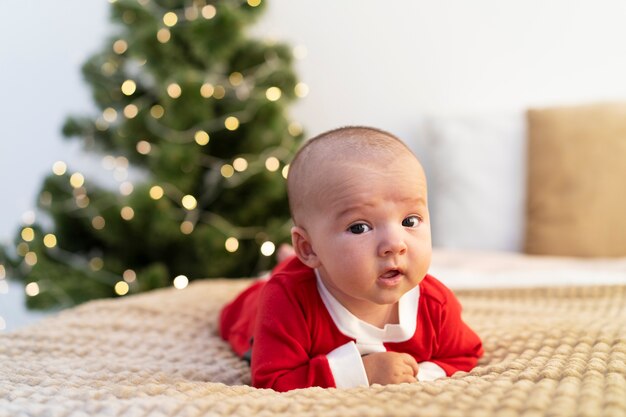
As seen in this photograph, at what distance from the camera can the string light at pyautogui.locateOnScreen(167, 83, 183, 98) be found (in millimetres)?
2111

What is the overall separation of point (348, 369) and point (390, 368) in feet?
0.18

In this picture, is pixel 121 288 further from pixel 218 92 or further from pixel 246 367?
pixel 246 367

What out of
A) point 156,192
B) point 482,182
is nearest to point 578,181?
point 482,182

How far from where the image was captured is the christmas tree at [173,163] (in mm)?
2125

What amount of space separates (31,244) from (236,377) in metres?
1.47

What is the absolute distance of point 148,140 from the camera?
2219 mm

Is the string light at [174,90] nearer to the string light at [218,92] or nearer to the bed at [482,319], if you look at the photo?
the string light at [218,92]

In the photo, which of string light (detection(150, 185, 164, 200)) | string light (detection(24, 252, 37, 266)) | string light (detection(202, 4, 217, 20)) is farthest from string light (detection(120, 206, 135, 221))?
string light (detection(202, 4, 217, 20))

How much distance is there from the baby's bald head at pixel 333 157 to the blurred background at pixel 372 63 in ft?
4.76

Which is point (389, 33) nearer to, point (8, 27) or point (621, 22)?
point (621, 22)

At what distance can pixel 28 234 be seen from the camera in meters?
2.27

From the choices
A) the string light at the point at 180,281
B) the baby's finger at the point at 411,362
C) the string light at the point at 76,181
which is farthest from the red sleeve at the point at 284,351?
the string light at the point at 76,181

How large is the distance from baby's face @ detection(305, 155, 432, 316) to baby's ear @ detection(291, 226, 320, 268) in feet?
0.14

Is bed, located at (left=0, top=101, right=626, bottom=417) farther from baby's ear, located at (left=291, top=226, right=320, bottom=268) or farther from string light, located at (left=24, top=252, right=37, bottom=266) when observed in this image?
string light, located at (left=24, top=252, right=37, bottom=266)
